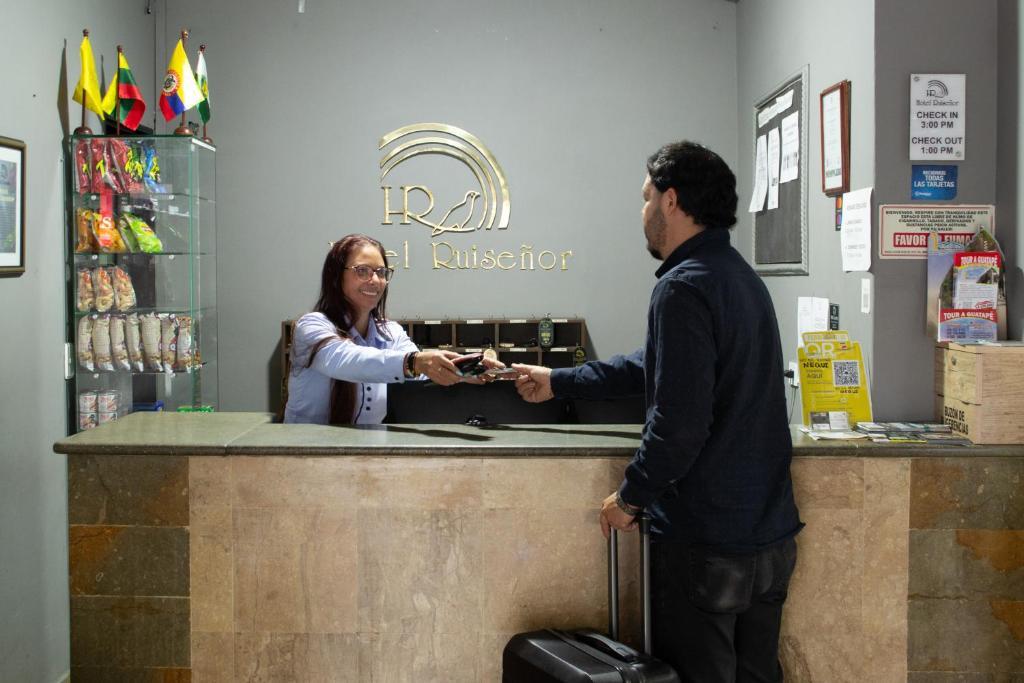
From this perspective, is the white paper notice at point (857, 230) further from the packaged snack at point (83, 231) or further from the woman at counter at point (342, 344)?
the packaged snack at point (83, 231)

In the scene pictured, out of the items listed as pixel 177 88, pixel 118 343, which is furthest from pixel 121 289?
pixel 177 88

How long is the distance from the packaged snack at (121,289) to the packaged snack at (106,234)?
9 centimetres

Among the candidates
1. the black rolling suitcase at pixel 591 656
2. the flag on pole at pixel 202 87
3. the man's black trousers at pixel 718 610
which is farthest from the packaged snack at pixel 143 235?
the man's black trousers at pixel 718 610

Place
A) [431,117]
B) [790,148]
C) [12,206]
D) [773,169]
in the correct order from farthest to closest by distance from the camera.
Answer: [431,117]
[773,169]
[790,148]
[12,206]

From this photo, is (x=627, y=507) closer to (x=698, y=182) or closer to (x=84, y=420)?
(x=698, y=182)

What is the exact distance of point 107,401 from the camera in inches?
167

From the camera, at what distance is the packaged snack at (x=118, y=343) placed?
14.0ft

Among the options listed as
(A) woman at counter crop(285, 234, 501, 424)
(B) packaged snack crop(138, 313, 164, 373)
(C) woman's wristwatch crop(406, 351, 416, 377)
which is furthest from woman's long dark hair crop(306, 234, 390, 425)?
(B) packaged snack crop(138, 313, 164, 373)

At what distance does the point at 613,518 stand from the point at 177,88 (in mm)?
3424

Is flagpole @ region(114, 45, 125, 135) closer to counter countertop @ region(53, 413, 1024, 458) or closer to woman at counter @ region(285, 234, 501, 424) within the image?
woman at counter @ region(285, 234, 501, 424)

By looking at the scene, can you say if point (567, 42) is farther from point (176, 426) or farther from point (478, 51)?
point (176, 426)

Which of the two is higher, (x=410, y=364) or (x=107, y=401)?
(x=410, y=364)

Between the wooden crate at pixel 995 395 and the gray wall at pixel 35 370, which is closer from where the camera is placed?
the wooden crate at pixel 995 395

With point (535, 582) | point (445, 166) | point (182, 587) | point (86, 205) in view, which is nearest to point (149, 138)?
point (86, 205)
